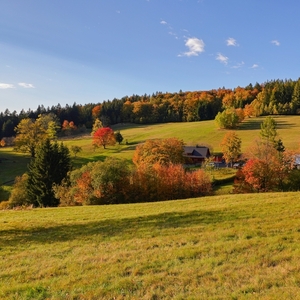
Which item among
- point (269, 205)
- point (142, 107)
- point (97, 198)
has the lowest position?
point (97, 198)

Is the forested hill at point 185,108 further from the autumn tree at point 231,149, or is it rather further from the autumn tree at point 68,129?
the autumn tree at point 231,149

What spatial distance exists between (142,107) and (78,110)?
3691 cm

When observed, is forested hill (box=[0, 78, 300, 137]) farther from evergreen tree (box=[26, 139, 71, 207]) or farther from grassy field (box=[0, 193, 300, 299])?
grassy field (box=[0, 193, 300, 299])

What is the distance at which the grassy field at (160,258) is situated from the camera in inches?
265

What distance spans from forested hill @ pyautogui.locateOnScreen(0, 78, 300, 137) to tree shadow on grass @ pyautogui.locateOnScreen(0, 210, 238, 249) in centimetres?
11569

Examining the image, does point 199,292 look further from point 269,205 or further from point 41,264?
point 269,205

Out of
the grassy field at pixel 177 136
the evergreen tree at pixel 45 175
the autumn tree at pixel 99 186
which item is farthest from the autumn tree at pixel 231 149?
the evergreen tree at pixel 45 175

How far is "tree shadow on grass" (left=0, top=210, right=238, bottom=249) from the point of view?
1320 centimetres

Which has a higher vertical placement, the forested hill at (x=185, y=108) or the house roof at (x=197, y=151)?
the forested hill at (x=185, y=108)

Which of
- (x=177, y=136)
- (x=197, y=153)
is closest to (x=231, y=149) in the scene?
(x=197, y=153)

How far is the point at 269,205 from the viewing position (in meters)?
17.6

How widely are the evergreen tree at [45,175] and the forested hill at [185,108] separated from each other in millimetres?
89630

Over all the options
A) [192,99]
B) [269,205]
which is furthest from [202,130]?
[269,205]

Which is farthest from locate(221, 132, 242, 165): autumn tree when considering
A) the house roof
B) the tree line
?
the tree line
